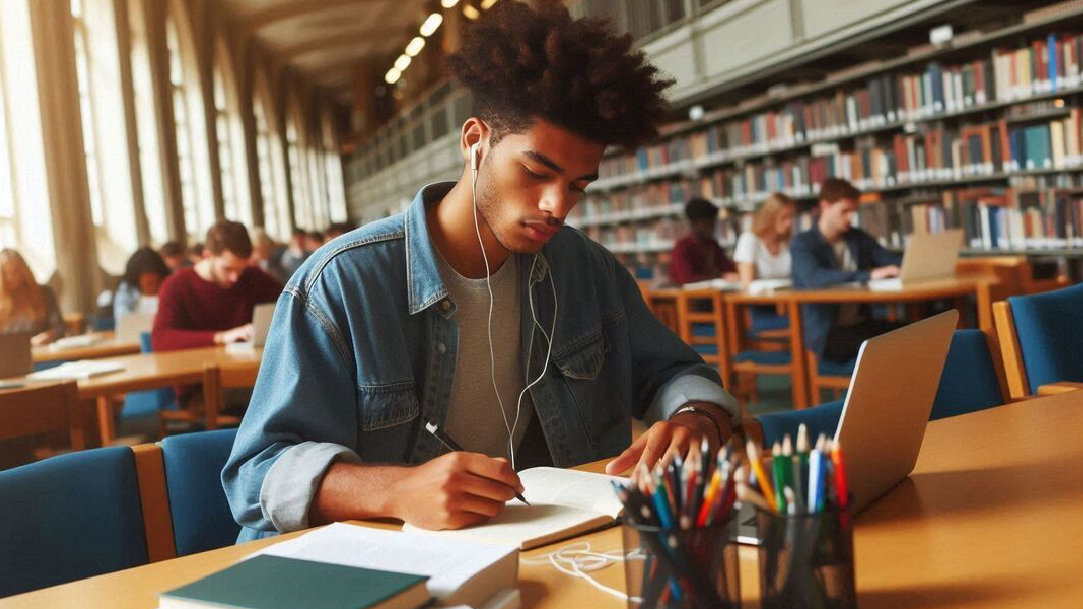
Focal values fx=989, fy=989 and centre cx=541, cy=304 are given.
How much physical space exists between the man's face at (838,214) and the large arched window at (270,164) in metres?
17.1

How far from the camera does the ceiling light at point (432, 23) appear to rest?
59.6ft

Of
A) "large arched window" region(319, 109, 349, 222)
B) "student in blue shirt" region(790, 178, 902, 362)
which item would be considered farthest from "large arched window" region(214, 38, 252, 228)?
"student in blue shirt" region(790, 178, 902, 362)

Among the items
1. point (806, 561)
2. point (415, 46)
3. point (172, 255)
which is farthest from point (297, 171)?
point (806, 561)

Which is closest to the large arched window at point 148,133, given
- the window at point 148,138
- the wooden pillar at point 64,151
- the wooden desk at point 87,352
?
the window at point 148,138

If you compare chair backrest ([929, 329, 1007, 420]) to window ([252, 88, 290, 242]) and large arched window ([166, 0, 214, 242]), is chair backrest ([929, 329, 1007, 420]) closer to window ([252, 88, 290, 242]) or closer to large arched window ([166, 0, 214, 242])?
large arched window ([166, 0, 214, 242])

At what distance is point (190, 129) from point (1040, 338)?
14775 millimetres

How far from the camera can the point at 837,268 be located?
5062mm

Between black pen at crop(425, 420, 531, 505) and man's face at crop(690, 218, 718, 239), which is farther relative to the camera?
man's face at crop(690, 218, 718, 239)

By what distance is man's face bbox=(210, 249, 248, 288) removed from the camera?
422 cm

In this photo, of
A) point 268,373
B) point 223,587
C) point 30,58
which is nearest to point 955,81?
point 268,373

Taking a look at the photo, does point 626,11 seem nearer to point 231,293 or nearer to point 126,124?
point 231,293

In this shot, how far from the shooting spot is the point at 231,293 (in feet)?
14.3

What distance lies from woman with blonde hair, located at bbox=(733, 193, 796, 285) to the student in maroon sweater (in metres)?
2.82

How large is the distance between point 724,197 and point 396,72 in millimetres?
18313
